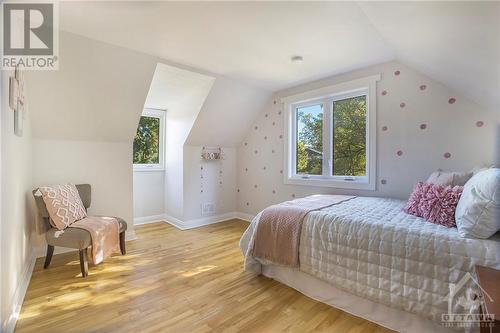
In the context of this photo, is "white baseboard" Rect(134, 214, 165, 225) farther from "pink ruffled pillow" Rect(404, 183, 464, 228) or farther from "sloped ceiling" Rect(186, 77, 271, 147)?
"pink ruffled pillow" Rect(404, 183, 464, 228)

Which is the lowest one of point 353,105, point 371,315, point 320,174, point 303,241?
point 371,315

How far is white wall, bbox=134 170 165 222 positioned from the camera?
4043mm

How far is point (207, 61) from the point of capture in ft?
8.79

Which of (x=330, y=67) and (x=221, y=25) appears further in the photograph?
(x=330, y=67)

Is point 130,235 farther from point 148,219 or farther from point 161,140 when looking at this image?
point 161,140

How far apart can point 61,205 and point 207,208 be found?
214 cm

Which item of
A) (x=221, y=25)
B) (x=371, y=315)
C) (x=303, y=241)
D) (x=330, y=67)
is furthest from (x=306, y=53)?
(x=371, y=315)

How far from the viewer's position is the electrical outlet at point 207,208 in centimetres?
Result: 404

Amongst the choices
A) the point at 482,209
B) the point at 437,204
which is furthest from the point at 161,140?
the point at 482,209

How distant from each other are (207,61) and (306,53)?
3.59 feet

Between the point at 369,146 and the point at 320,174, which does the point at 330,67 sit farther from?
the point at 320,174

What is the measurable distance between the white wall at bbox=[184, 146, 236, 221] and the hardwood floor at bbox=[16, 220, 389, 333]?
4.25 feet

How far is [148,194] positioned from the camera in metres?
4.16

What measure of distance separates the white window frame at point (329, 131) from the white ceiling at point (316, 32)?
37 centimetres
